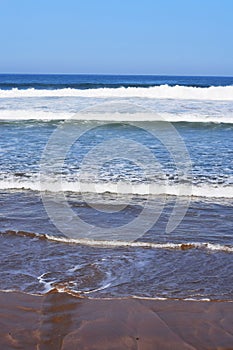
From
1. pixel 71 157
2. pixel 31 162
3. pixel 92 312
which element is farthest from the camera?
pixel 71 157

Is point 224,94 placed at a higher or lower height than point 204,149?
higher

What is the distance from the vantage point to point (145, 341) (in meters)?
3.26

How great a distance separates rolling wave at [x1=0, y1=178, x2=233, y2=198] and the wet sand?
3.87 metres

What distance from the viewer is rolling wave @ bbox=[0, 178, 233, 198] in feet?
25.2

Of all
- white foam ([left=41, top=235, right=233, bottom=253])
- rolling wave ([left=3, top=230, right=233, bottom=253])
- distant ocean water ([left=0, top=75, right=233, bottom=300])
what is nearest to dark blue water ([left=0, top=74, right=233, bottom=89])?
distant ocean water ([left=0, top=75, right=233, bottom=300])

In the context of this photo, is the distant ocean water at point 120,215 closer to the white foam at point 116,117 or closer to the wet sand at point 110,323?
the wet sand at point 110,323

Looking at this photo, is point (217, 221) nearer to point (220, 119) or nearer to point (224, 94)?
point (220, 119)

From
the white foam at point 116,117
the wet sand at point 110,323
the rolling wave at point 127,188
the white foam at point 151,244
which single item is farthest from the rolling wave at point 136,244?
the white foam at point 116,117

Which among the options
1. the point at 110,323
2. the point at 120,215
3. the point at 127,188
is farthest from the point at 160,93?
the point at 110,323

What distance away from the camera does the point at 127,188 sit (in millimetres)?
7992

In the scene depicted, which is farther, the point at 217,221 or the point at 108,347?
the point at 217,221

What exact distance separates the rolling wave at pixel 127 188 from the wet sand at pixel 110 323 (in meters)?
3.87

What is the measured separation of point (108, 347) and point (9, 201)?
4.25 m

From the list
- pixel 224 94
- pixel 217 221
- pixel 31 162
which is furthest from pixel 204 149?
pixel 224 94
